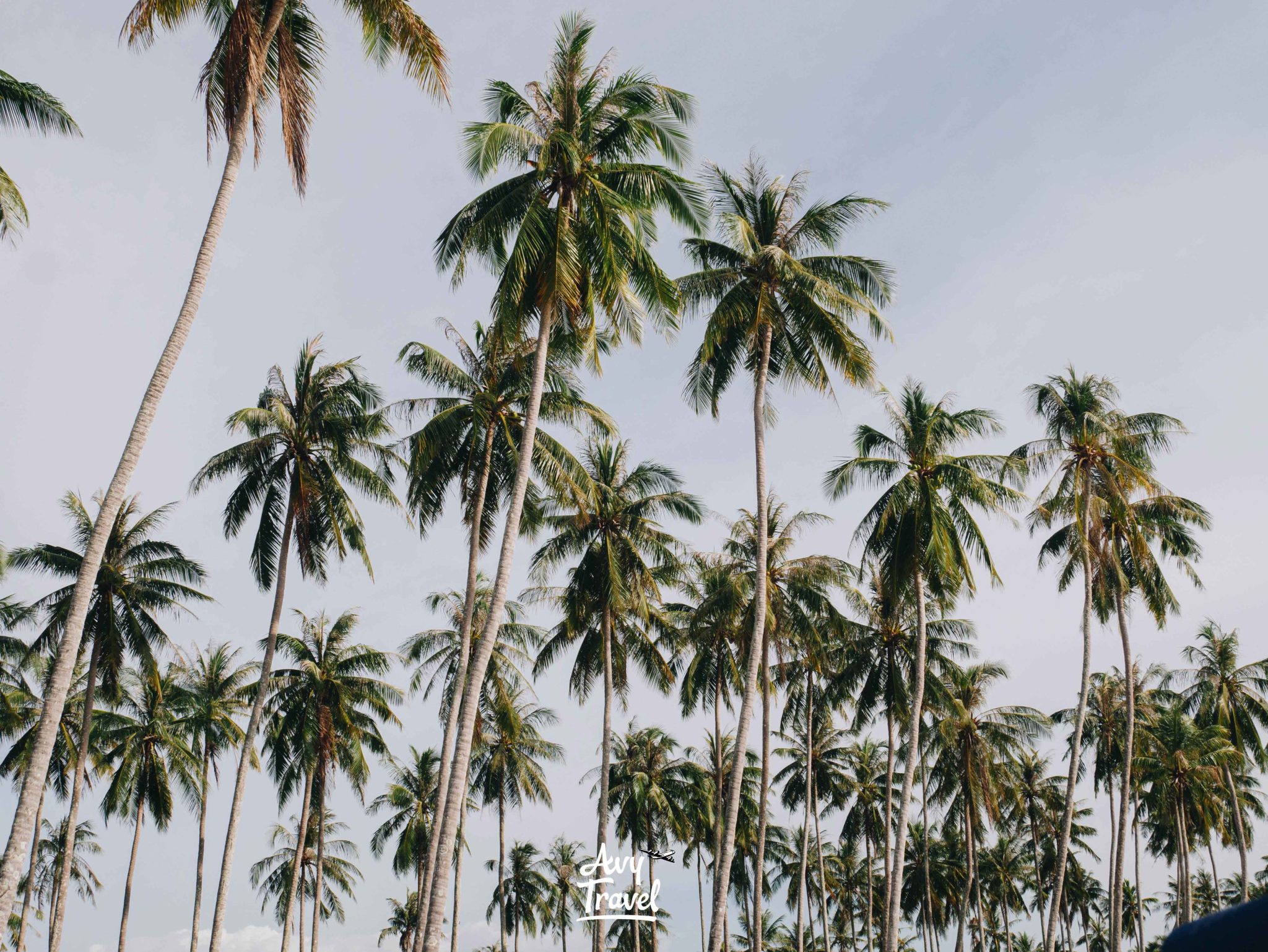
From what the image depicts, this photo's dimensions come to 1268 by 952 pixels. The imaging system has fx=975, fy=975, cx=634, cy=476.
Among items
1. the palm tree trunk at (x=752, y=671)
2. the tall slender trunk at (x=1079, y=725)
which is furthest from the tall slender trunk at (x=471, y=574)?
the tall slender trunk at (x=1079, y=725)

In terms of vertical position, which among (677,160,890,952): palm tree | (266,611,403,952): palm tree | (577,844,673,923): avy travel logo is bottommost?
(577,844,673,923): avy travel logo

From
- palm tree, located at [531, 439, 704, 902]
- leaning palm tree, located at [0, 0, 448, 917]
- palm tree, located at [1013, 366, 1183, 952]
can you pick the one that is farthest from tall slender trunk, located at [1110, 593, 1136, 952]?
→ leaning palm tree, located at [0, 0, 448, 917]


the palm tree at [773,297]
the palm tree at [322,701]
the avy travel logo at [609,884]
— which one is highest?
the palm tree at [773,297]

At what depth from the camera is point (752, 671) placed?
20422 millimetres

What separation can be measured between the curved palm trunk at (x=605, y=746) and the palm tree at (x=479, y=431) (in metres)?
4.68

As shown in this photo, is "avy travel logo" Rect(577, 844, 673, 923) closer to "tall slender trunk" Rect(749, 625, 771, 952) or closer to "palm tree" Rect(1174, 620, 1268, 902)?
"tall slender trunk" Rect(749, 625, 771, 952)

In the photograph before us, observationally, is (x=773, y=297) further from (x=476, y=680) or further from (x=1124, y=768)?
(x=1124, y=768)

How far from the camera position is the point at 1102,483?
2909 centimetres

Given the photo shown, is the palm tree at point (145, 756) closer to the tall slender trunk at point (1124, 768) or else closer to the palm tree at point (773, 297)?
the palm tree at point (773, 297)

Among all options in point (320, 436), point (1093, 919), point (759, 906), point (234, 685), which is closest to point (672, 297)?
point (320, 436)

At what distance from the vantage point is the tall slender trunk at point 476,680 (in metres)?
14.7

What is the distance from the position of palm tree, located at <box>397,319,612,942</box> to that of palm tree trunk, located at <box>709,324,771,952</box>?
360cm

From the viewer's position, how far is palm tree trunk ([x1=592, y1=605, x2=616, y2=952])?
2647 centimetres

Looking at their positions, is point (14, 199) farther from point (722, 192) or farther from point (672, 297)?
point (722, 192)
